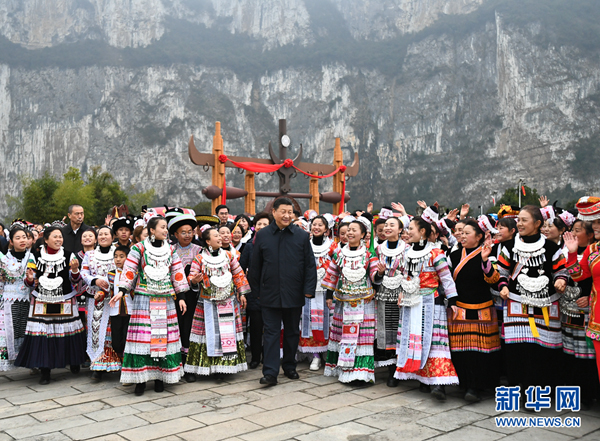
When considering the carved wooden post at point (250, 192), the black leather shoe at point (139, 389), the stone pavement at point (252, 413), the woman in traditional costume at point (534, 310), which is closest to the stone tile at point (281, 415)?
the stone pavement at point (252, 413)

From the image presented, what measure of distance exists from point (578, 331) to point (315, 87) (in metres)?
104

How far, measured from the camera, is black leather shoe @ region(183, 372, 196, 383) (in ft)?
17.0

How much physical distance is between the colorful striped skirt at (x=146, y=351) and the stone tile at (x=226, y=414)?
32.1 inches

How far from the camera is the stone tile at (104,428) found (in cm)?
370

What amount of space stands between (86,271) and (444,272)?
3.75 m

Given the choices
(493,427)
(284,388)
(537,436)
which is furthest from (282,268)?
(537,436)

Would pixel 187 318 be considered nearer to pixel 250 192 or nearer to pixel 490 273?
pixel 490 273

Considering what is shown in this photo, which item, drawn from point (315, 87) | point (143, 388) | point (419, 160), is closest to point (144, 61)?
point (315, 87)

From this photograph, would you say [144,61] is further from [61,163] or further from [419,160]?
[419,160]

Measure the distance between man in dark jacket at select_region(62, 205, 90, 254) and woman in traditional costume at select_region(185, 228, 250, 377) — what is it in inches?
77.8

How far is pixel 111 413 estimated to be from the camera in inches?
165

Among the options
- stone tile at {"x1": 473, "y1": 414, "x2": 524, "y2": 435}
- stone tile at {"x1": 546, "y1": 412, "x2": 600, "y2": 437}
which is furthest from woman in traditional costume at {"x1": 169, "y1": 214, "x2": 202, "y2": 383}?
stone tile at {"x1": 546, "y1": 412, "x2": 600, "y2": 437}

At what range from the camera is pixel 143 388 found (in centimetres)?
473

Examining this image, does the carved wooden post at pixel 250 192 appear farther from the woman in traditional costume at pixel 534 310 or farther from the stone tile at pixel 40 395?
the woman in traditional costume at pixel 534 310
